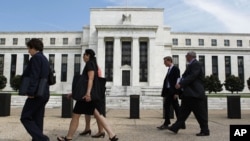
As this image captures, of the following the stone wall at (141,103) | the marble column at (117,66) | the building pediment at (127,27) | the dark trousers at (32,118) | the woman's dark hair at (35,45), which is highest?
the building pediment at (127,27)

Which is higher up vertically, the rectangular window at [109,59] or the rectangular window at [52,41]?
the rectangular window at [52,41]

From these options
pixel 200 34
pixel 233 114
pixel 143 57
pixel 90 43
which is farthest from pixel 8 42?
pixel 233 114

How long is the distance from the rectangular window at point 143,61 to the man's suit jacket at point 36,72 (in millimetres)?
49010

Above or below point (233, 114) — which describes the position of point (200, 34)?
above

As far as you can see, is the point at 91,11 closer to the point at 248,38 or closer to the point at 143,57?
the point at 143,57

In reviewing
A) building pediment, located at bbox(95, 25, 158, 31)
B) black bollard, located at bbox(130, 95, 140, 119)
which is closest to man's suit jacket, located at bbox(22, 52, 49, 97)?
black bollard, located at bbox(130, 95, 140, 119)

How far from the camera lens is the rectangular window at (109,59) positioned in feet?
177

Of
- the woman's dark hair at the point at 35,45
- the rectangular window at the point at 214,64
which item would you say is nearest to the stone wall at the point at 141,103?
the woman's dark hair at the point at 35,45

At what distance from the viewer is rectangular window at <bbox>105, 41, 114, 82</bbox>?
177ft

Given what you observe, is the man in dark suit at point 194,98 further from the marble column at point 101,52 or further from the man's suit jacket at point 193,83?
the marble column at point 101,52

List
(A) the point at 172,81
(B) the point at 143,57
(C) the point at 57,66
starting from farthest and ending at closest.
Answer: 1. (C) the point at 57,66
2. (B) the point at 143,57
3. (A) the point at 172,81

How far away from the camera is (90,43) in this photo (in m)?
56.0

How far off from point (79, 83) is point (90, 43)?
5085 centimetres

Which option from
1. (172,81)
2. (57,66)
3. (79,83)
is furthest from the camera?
(57,66)
